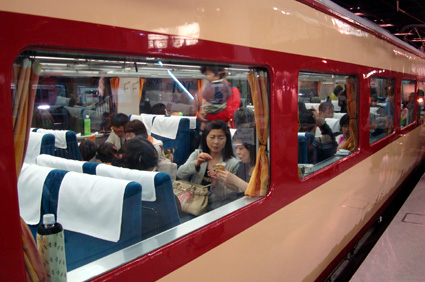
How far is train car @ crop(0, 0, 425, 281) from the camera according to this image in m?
1.18

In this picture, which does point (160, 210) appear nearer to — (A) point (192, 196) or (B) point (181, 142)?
(A) point (192, 196)

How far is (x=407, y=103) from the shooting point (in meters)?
6.27

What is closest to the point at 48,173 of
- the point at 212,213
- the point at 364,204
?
the point at 212,213

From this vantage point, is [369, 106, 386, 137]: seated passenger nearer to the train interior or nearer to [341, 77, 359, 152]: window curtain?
the train interior

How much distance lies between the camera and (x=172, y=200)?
1.89m

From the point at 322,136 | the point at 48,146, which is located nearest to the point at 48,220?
the point at 48,146

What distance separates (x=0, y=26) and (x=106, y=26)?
13.7 inches

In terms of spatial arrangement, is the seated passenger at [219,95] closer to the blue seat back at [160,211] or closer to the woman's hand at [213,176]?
the woman's hand at [213,176]

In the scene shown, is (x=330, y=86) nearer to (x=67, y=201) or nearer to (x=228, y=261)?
(x=228, y=261)

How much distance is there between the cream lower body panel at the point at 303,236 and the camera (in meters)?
1.93

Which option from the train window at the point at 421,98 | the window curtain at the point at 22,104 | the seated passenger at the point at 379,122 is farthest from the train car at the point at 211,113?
the train window at the point at 421,98

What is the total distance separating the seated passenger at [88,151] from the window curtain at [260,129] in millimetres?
863

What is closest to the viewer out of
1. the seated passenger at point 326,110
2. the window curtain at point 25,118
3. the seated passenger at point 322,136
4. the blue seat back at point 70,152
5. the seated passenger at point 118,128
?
the window curtain at point 25,118

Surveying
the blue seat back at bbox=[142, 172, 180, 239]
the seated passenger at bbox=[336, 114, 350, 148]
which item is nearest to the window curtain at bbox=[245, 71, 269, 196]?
the blue seat back at bbox=[142, 172, 180, 239]
